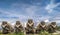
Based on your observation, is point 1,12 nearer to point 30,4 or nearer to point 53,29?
point 30,4

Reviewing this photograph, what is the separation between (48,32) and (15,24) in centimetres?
119

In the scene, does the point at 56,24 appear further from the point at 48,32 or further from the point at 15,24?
the point at 15,24

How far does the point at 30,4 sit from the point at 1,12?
1086 millimetres

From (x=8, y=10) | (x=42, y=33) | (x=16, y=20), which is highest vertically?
(x=8, y=10)

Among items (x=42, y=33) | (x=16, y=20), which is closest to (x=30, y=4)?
(x=16, y=20)

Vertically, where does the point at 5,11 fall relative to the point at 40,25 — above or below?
above

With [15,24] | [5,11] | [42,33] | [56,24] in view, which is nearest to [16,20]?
[15,24]

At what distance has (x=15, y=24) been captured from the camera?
5918 mm

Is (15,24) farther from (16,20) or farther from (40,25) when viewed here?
(40,25)

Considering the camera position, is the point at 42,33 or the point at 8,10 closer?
the point at 42,33

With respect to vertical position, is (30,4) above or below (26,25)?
above

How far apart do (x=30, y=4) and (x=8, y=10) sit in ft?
2.72

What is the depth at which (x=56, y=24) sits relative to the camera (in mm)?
5977

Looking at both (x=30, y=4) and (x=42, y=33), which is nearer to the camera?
(x=42, y=33)
